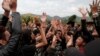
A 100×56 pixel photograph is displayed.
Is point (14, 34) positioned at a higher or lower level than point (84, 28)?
higher

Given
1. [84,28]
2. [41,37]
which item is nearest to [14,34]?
[41,37]

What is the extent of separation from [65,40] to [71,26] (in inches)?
86.8

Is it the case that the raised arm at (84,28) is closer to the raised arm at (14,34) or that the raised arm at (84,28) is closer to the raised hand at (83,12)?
the raised hand at (83,12)

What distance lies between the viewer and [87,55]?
16.4ft

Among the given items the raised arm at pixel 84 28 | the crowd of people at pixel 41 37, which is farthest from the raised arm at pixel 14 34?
the raised arm at pixel 84 28

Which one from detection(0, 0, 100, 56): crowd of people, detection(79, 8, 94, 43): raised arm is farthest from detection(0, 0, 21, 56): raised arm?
detection(79, 8, 94, 43): raised arm

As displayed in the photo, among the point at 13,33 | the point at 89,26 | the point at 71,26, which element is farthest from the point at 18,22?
the point at 71,26

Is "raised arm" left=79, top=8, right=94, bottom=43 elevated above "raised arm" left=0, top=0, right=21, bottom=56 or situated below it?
A: below

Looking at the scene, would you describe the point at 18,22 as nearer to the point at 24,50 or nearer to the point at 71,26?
the point at 24,50

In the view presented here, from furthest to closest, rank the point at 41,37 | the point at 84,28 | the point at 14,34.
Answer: the point at 84,28
the point at 41,37
the point at 14,34

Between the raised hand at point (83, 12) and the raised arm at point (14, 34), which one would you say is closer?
the raised arm at point (14, 34)

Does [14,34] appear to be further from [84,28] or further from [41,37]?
[84,28]

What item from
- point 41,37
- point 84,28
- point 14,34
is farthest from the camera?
point 84,28

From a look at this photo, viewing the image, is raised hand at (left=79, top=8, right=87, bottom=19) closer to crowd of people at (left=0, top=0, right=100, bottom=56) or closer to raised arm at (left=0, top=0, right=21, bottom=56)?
crowd of people at (left=0, top=0, right=100, bottom=56)
